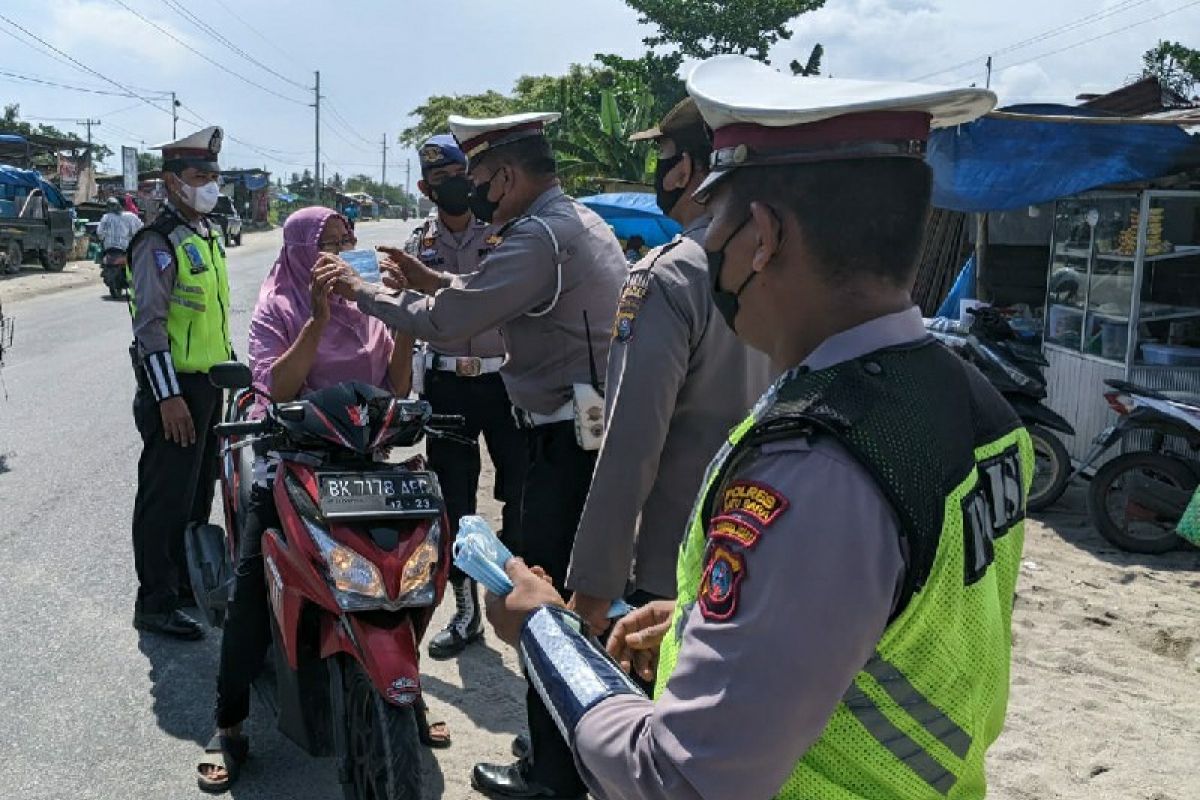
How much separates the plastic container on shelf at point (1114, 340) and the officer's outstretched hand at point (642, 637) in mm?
6450

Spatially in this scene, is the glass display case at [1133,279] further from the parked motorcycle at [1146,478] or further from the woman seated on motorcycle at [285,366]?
the woman seated on motorcycle at [285,366]

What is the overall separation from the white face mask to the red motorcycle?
5.31 ft

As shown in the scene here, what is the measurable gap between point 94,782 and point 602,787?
2742 millimetres

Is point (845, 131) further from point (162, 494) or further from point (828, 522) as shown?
point (162, 494)

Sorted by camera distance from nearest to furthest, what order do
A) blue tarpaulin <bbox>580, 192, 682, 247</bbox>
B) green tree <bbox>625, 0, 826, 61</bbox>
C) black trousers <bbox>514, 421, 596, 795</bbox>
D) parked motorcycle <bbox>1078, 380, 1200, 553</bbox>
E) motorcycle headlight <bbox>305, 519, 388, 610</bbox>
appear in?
motorcycle headlight <bbox>305, 519, 388, 610</bbox> → black trousers <bbox>514, 421, 596, 795</bbox> → parked motorcycle <bbox>1078, 380, 1200, 553</bbox> → blue tarpaulin <bbox>580, 192, 682, 247</bbox> → green tree <bbox>625, 0, 826, 61</bbox>

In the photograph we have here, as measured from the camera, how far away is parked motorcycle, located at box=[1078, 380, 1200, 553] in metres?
6.08

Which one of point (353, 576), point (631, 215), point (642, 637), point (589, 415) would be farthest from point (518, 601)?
point (631, 215)

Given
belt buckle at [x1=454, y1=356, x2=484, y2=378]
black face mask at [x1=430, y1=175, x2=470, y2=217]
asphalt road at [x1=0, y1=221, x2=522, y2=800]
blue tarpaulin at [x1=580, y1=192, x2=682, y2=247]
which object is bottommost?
asphalt road at [x1=0, y1=221, x2=522, y2=800]

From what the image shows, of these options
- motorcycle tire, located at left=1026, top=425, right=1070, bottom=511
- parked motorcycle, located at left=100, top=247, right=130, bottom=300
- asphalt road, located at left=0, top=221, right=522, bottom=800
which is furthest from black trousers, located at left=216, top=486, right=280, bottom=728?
parked motorcycle, located at left=100, top=247, right=130, bottom=300

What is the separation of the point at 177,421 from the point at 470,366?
1205 mm

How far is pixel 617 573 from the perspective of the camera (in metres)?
2.46

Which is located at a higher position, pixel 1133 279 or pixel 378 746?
pixel 1133 279

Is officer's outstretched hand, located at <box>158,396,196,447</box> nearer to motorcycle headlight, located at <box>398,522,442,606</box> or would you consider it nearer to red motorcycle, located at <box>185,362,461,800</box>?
red motorcycle, located at <box>185,362,461,800</box>

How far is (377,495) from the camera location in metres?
3.02
